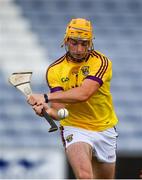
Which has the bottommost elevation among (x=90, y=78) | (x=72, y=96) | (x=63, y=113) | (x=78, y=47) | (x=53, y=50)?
(x=53, y=50)

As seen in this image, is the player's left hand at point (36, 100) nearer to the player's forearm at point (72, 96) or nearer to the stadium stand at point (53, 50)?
the player's forearm at point (72, 96)

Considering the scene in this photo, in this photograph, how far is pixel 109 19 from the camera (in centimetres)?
1191

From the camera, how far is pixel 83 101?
5.93 m

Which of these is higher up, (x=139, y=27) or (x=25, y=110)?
(x=139, y=27)

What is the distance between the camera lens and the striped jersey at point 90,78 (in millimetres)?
6047

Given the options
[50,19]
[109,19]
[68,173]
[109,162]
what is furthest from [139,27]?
[109,162]

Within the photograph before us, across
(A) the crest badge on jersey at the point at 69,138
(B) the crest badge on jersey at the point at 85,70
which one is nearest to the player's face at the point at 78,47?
(B) the crest badge on jersey at the point at 85,70

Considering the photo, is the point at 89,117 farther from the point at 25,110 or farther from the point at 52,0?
the point at 52,0

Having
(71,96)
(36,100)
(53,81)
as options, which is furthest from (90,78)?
(36,100)

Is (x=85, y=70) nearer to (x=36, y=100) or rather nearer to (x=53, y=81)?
(x=53, y=81)

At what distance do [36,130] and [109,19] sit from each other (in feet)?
7.71

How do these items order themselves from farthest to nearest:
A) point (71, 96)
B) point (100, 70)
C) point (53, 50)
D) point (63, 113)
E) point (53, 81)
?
point (53, 50), point (53, 81), point (100, 70), point (71, 96), point (63, 113)

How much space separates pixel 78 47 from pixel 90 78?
0.26 metres

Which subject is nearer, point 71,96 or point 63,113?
point 63,113
